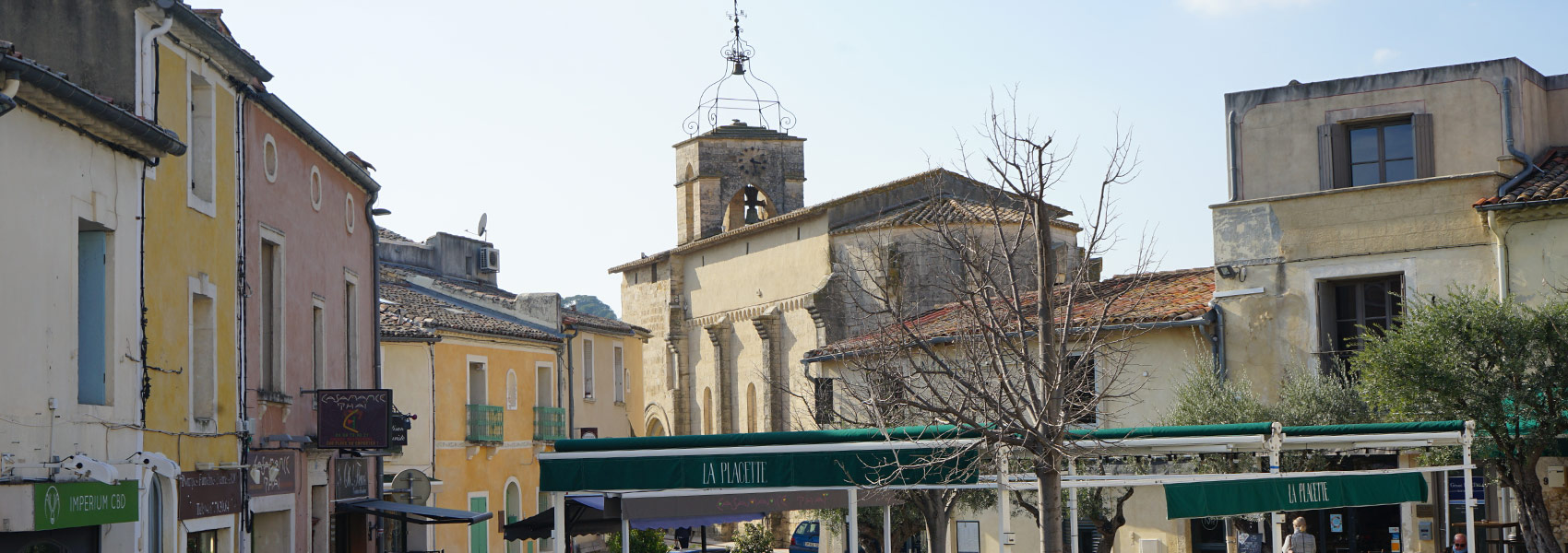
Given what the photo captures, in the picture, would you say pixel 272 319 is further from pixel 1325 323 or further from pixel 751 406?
pixel 751 406

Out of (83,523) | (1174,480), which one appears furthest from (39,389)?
(1174,480)

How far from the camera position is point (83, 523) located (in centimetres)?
1162

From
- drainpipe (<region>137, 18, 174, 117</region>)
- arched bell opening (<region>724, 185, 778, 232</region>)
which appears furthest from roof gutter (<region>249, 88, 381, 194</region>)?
arched bell opening (<region>724, 185, 778, 232</region>)

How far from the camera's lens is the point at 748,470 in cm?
1262

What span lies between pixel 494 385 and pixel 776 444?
20.2m

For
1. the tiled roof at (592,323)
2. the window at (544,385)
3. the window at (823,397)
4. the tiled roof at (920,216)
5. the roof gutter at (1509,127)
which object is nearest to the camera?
the roof gutter at (1509,127)

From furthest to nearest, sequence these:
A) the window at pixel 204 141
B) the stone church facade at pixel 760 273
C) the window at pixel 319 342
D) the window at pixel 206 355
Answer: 1. the stone church facade at pixel 760 273
2. the window at pixel 319 342
3. the window at pixel 204 141
4. the window at pixel 206 355

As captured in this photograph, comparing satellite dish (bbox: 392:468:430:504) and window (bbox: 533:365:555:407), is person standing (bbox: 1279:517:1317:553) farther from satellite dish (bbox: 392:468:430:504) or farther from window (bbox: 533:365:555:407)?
window (bbox: 533:365:555:407)

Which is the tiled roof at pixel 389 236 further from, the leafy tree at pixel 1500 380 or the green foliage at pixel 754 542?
the leafy tree at pixel 1500 380

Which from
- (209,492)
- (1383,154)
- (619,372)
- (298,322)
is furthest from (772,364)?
(209,492)

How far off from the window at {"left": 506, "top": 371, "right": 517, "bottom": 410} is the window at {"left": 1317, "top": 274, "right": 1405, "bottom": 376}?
642 inches

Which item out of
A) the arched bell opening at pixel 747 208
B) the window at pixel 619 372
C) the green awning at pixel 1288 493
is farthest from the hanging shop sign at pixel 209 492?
the arched bell opening at pixel 747 208

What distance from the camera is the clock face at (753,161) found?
5409cm

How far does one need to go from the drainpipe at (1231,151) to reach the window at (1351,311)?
2025 millimetres
